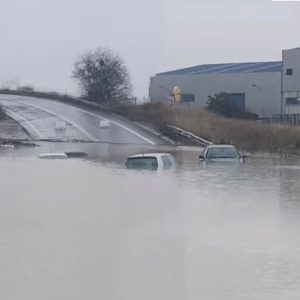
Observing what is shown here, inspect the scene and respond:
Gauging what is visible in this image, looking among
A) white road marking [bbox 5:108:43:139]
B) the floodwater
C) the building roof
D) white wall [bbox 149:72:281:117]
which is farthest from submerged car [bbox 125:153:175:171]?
the building roof

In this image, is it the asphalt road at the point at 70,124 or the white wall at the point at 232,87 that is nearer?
the asphalt road at the point at 70,124

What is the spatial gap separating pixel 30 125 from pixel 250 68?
3916 cm

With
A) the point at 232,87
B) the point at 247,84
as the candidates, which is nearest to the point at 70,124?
the point at 247,84

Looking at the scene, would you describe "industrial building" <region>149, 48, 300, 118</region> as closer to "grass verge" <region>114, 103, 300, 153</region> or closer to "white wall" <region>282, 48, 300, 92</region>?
"white wall" <region>282, 48, 300, 92</region>

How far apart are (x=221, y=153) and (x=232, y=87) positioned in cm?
5546

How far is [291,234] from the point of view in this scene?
1484cm

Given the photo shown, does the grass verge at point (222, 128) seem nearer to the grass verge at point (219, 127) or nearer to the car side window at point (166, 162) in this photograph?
the grass verge at point (219, 127)

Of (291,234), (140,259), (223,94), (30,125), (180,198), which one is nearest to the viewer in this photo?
(140,259)

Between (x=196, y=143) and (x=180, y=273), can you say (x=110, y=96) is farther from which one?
(x=180, y=273)

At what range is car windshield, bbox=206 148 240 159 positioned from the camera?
39719mm

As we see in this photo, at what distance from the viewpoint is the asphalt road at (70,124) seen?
201 feet

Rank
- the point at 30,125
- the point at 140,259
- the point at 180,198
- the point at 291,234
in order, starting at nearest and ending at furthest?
the point at 140,259, the point at 291,234, the point at 180,198, the point at 30,125

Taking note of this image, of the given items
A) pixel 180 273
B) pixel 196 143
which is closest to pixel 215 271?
pixel 180 273

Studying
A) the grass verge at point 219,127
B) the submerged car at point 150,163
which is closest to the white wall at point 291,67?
the grass verge at point 219,127
